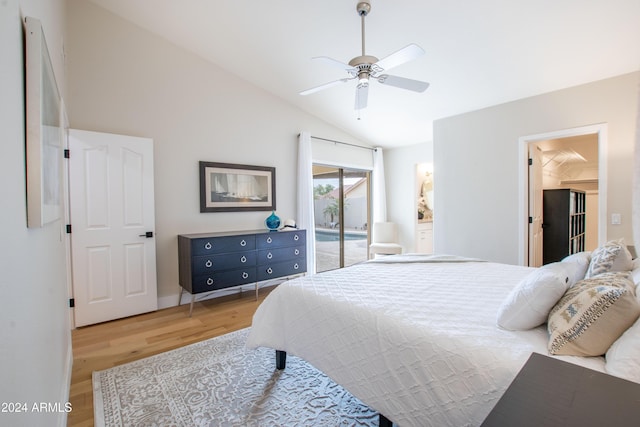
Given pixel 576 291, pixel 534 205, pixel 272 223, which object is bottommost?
pixel 576 291

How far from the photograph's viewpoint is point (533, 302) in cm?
128

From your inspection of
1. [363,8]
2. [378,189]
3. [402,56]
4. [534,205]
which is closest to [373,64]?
[402,56]

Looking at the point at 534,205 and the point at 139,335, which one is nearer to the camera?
the point at 139,335

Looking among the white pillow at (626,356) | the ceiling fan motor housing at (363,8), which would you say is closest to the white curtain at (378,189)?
the ceiling fan motor housing at (363,8)

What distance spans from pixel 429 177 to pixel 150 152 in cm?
498

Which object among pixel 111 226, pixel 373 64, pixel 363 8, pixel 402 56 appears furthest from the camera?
pixel 111 226

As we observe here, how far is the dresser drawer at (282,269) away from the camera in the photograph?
380 centimetres

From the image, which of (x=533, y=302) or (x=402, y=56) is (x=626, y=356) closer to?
(x=533, y=302)

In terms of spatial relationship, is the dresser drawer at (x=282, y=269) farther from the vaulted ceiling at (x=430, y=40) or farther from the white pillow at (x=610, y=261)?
the white pillow at (x=610, y=261)

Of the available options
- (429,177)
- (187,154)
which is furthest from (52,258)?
A: (429,177)

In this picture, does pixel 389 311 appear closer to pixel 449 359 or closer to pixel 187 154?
pixel 449 359

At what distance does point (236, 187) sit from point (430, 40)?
283 centimetres

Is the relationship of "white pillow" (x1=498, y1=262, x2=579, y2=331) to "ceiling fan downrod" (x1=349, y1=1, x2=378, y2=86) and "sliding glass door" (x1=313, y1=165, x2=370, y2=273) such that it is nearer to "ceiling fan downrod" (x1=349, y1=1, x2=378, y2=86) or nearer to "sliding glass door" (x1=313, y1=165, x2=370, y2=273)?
"ceiling fan downrod" (x1=349, y1=1, x2=378, y2=86)

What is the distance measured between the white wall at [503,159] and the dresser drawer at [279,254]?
2092 mm
